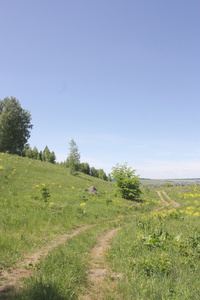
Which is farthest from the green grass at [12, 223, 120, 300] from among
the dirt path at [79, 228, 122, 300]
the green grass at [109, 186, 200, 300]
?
the green grass at [109, 186, 200, 300]

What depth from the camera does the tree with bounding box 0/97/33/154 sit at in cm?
4428

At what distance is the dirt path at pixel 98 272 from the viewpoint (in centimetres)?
431

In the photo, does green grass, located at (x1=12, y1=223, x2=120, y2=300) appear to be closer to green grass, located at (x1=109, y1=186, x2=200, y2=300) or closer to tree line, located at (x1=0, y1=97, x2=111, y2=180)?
green grass, located at (x1=109, y1=186, x2=200, y2=300)

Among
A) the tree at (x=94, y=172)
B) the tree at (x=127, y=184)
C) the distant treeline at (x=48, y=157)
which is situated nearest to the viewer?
the tree at (x=127, y=184)

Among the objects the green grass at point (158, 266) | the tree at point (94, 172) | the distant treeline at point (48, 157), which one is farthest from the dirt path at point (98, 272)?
the tree at point (94, 172)

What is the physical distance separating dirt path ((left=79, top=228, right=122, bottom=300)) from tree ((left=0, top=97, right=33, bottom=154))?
45.3 m

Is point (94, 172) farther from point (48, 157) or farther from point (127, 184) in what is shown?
point (127, 184)

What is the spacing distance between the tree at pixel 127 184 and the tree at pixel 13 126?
3443 centimetres

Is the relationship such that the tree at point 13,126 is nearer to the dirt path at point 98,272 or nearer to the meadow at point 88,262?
the meadow at point 88,262

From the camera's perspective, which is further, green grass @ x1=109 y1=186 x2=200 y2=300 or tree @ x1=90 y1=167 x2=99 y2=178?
tree @ x1=90 y1=167 x2=99 y2=178

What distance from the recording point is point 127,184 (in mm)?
23656

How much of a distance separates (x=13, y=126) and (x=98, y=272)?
48.3 meters

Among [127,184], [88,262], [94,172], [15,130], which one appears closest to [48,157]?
[94,172]

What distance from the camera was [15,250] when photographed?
654 cm
